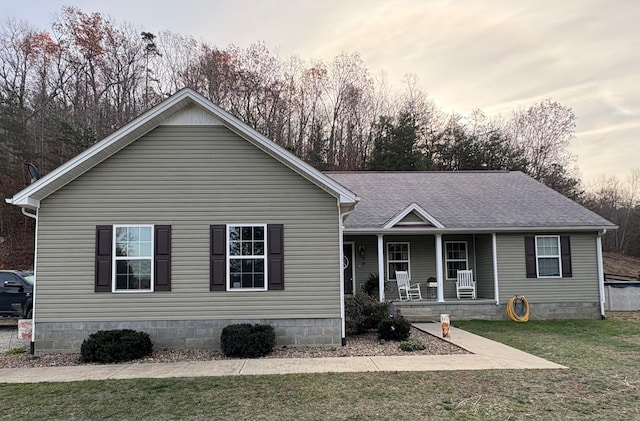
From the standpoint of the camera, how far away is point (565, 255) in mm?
14680

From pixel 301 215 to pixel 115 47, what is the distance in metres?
25.5

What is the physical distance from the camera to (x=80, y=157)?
961 cm

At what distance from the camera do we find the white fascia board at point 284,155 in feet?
32.8

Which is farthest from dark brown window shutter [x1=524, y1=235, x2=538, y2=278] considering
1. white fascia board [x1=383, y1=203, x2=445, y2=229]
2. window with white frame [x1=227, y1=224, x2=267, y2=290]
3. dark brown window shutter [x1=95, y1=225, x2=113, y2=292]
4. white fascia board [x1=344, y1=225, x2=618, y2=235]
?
dark brown window shutter [x1=95, y1=225, x2=113, y2=292]

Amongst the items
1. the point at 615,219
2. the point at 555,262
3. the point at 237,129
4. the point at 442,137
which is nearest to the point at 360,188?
the point at 555,262

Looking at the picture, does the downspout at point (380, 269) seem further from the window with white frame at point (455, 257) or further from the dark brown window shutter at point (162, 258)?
the dark brown window shutter at point (162, 258)

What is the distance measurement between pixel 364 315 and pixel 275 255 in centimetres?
298

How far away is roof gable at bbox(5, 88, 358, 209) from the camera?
31.6ft

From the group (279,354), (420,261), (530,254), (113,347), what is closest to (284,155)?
(279,354)

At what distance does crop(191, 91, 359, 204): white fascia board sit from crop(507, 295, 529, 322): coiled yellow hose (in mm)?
7112

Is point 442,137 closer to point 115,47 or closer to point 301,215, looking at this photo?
point 115,47

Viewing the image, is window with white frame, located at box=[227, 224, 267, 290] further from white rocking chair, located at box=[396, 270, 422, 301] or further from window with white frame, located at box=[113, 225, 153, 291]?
white rocking chair, located at box=[396, 270, 422, 301]

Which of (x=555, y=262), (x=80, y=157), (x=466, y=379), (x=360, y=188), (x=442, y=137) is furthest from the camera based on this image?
(x=442, y=137)

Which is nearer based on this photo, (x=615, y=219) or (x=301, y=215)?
(x=301, y=215)
